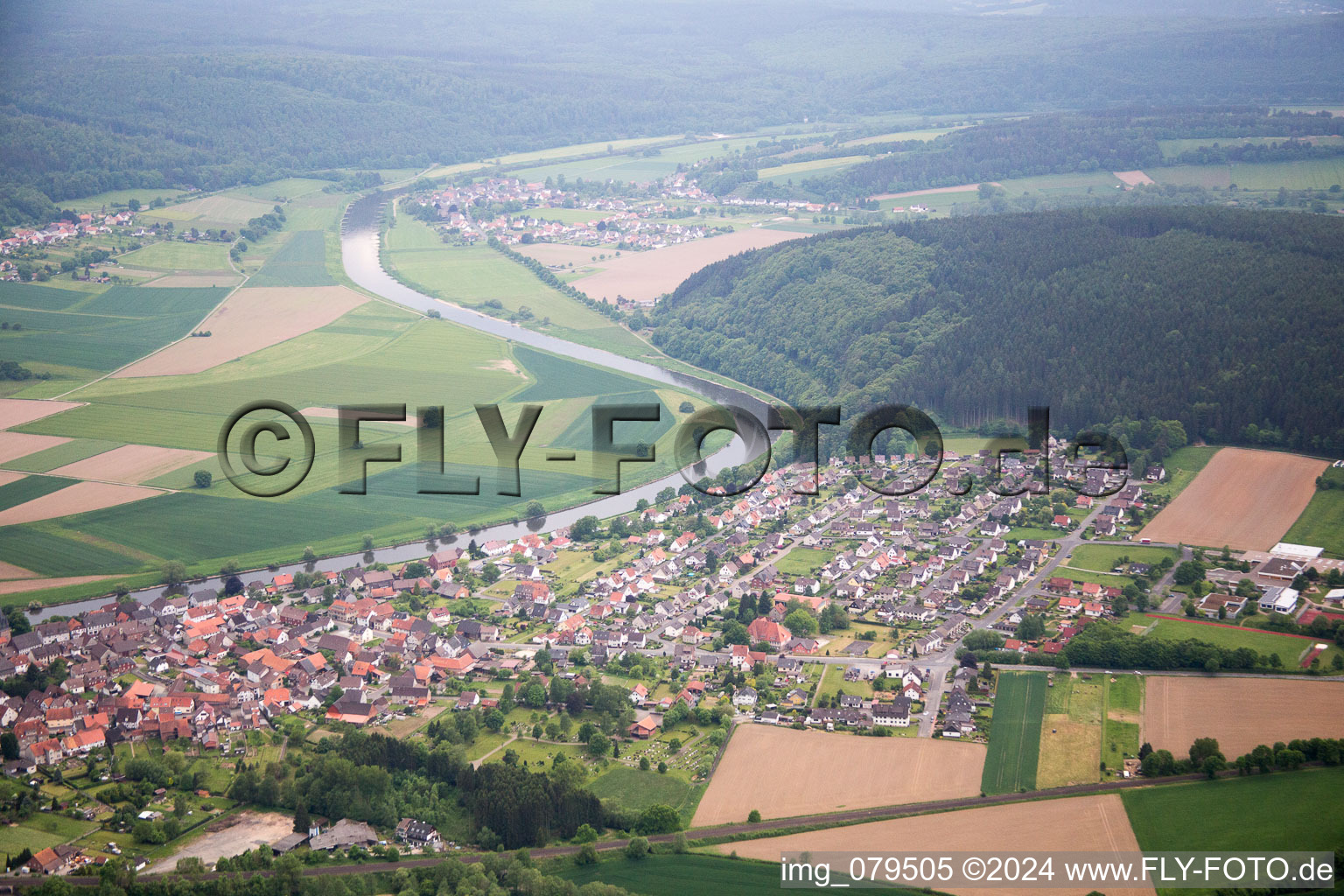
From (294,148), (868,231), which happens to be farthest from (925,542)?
(294,148)

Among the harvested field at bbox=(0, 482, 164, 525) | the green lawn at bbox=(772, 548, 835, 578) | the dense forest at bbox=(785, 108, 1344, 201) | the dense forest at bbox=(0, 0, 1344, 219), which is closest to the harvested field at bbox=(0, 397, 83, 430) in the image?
the harvested field at bbox=(0, 482, 164, 525)

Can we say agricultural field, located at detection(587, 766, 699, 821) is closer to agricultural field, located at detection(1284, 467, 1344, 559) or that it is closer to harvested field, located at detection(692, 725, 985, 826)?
harvested field, located at detection(692, 725, 985, 826)

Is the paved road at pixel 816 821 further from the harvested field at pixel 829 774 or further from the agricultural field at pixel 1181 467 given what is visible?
the agricultural field at pixel 1181 467

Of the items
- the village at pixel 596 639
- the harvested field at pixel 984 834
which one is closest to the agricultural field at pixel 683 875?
the harvested field at pixel 984 834

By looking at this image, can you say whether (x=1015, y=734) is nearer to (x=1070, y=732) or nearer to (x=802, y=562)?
(x=1070, y=732)

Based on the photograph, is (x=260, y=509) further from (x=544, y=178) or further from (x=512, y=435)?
(x=544, y=178)

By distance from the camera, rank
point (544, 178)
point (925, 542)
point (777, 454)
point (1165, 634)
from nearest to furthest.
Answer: point (1165, 634) → point (925, 542) → point (777, 454) → point (544, 178)

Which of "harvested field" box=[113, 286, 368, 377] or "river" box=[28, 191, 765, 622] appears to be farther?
"harvested field" box=[113, 286, 368, 377]
